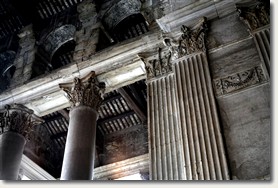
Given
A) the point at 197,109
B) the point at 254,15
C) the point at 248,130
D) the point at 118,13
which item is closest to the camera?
the point at 248,130

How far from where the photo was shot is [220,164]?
5.62 metres

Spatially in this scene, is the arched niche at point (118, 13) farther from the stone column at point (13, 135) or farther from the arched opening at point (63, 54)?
the stone column at point (13, 135)

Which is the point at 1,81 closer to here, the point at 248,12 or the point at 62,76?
the point at 62,76

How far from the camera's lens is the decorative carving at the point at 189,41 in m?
7.48

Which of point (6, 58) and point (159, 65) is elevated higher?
point (6, 58)

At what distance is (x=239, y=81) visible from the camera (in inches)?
257

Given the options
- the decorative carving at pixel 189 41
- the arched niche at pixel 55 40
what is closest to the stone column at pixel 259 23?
the decorative carving at pixel 189 41

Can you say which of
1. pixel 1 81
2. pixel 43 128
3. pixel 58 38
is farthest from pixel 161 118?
pixel 43 128

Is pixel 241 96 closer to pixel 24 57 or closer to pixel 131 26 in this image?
pixel 131 26

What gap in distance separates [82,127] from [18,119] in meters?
2.63

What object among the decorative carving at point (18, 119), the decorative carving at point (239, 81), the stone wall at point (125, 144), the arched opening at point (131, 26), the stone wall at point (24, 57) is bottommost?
the decorative carving at point (239, 81)

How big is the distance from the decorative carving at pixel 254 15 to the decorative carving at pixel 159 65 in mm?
1838

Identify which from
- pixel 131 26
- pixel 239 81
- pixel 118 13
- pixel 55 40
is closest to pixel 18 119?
pixel 55 40

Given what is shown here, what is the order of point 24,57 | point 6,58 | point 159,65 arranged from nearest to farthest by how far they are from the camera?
point 159,65, point 24,57, point 6,58
